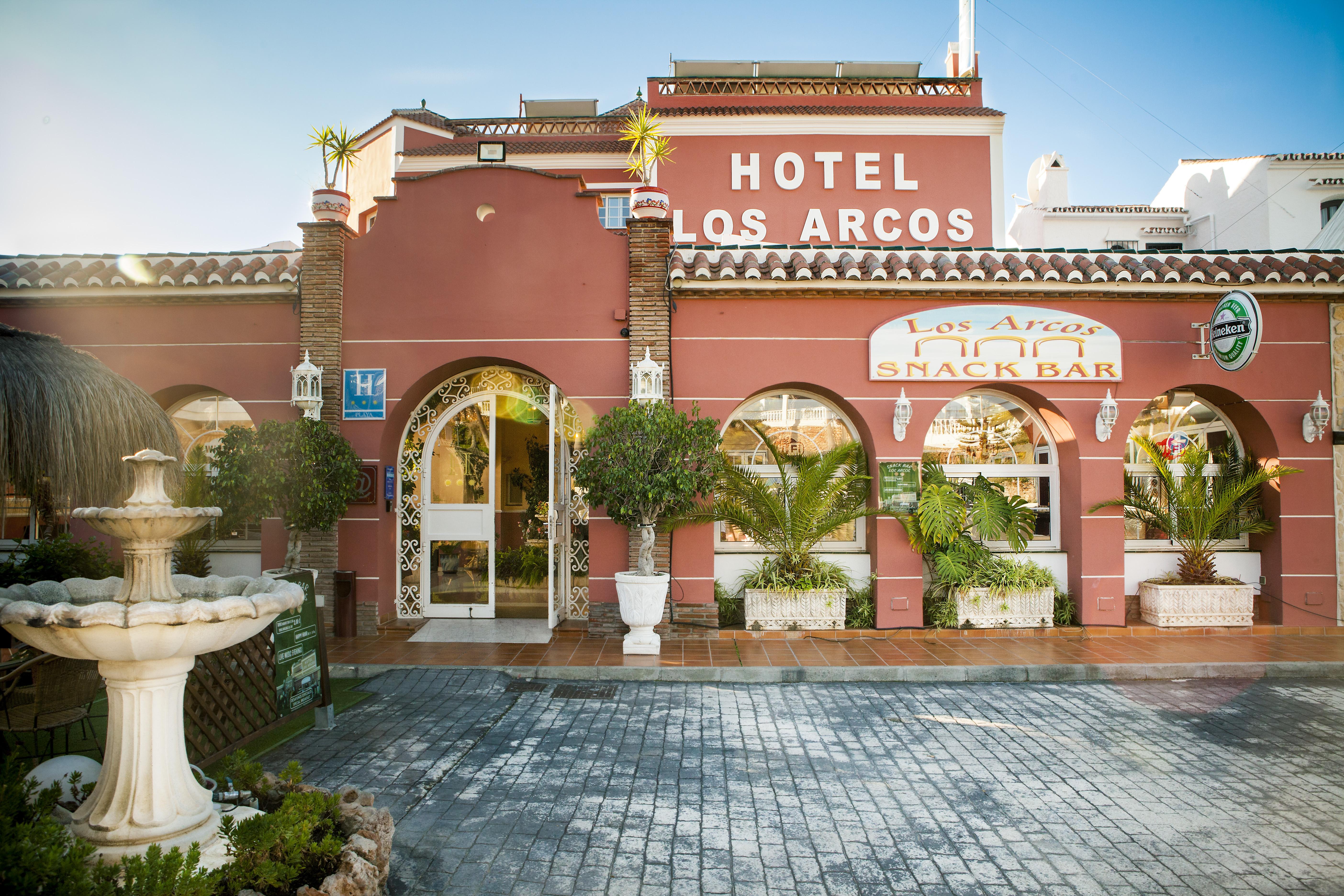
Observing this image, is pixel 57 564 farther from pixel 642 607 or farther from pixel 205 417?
pixel 642 607

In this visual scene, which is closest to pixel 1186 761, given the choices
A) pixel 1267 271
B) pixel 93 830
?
pixel 93 830

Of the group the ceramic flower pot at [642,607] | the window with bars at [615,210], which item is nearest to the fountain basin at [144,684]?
the ceramic flower pot at [642,607]

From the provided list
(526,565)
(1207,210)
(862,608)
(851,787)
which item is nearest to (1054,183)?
(1207,210)

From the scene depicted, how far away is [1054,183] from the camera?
23734 mm

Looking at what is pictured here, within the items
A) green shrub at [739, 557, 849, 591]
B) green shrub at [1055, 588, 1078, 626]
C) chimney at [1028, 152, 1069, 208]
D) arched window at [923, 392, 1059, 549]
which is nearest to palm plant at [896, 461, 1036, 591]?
arched window at [923, 392, 1059, 549]

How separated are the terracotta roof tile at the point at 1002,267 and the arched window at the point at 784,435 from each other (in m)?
1.76

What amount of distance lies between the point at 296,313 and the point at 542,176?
381 centimetres

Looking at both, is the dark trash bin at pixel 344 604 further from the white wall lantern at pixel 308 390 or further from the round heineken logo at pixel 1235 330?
the round heineken logo at pixel 1235 330

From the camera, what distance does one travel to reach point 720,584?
9.57 m

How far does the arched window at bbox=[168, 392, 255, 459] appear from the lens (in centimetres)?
1001

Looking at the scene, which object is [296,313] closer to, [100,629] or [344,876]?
[100,629]

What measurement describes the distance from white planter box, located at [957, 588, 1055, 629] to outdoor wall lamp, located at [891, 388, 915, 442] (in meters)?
2.21

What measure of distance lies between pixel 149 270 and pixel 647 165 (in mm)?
7237

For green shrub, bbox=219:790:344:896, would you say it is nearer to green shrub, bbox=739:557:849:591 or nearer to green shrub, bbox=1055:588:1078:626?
green shrub, bbox=739:557:849:591
